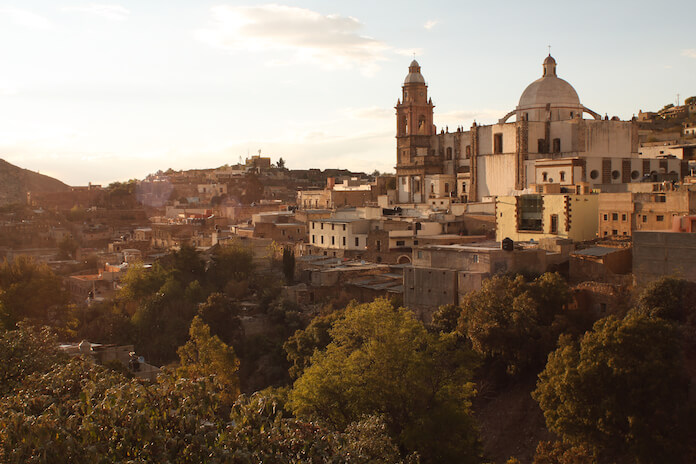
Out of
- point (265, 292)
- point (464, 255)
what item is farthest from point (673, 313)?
A: point (265, 292)

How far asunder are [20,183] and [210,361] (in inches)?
2917

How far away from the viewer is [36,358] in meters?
12.7

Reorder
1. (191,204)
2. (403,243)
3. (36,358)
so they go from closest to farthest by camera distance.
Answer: (36,358), (403,243), (191,204)

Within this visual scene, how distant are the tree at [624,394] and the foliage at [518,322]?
8.77ft

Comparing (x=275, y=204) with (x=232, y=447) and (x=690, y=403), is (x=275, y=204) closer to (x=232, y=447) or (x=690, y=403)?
(x=690, y=403)

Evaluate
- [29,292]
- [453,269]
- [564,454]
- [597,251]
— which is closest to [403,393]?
[564,454]

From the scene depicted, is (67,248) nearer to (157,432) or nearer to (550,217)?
(550,217)

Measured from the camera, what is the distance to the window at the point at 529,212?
22969 millimetres

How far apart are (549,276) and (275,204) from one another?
32853 mm

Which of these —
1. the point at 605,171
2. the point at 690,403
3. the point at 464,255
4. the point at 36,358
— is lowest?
the point at 690,403

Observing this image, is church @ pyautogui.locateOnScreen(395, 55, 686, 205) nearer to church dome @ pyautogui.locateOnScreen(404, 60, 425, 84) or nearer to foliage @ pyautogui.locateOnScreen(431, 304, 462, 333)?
church dome @ pyautogui.locateOnScreen(404, 60, 425, 84)

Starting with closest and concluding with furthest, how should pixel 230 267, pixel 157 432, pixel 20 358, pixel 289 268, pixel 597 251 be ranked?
1. pixel 157 432
2. pixel 20 358
3. pixel 597 251
4. pixel 289 268
5. pixel 230 267

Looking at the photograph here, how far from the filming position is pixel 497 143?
35.8m

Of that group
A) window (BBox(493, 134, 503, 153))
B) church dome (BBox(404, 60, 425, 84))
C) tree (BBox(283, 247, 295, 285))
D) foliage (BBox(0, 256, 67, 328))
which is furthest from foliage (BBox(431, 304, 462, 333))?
church dome (BBox(404, 60, 425, 84))
